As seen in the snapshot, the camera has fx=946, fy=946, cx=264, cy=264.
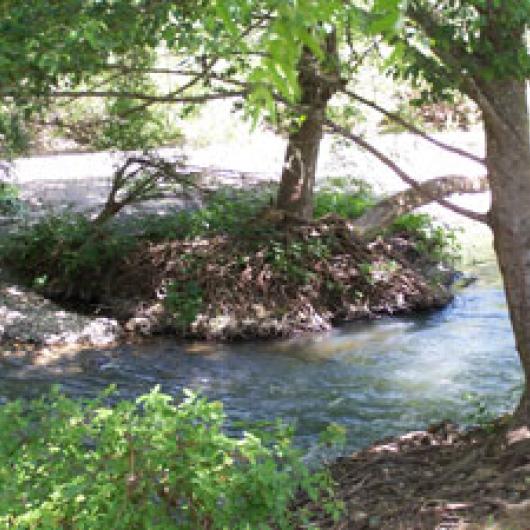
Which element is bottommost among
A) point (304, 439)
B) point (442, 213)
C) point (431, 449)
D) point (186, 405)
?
point (304, 439)

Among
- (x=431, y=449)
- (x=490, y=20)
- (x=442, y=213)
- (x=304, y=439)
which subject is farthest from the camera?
(x=442, y=213)

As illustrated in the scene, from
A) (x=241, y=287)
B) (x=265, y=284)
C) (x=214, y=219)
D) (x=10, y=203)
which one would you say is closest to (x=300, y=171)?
(x=214, y=219)

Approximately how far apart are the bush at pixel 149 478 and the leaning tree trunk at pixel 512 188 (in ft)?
5.61

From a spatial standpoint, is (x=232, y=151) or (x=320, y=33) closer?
(x=320, y=33)

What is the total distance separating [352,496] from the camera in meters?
4.73

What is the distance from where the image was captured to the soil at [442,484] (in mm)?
4098

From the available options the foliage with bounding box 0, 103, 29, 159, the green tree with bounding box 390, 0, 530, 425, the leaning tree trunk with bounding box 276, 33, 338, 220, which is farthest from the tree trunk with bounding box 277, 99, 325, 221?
the green tree with bounding box 390, 0, 530, 425

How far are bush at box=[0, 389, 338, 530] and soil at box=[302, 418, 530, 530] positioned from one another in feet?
2.54

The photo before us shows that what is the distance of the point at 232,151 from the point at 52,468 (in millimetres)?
16950

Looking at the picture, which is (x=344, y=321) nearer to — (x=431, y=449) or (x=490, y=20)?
(x=431, y=449)

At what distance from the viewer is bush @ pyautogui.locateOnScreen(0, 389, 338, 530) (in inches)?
131

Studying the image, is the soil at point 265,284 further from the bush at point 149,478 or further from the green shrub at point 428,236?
the bush at point 149,478

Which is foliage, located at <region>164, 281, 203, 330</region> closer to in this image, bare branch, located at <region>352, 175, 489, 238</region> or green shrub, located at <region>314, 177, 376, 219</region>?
bare branch, located at <region>352, 175, 489, 238</region>

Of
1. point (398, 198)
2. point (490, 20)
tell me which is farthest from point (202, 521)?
point (398, 198)
